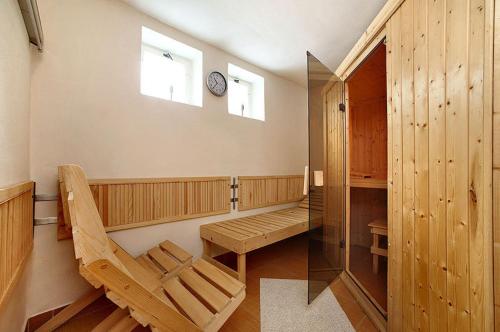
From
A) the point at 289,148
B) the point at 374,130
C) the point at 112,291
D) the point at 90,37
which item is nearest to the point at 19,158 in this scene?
the point at 112,291

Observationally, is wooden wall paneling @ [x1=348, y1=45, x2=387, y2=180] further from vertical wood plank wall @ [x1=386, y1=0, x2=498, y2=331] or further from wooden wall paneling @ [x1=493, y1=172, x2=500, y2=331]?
wooden wall paneling @ [x1=493, y1=172, x2=500, y2=331]

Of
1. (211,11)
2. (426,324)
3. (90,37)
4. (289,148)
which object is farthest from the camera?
(289,148)

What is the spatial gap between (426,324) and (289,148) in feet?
8.88

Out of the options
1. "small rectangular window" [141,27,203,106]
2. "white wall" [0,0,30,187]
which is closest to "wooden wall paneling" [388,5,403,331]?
"small rectangular window" [141,27,203,106]

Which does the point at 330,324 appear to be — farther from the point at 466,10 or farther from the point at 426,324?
the point at 466,10

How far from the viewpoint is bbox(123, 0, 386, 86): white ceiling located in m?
1.85

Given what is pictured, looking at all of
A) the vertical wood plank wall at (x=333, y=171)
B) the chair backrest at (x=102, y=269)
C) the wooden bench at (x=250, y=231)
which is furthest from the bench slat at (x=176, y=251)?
the vertical wood plank wall at (x=333, y=171)

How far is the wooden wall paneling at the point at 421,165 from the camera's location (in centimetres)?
110

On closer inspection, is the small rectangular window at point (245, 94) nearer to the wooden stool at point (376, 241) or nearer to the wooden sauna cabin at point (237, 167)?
the wooden sauna cabin at point (237, 167)

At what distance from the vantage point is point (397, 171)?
4.39 feet

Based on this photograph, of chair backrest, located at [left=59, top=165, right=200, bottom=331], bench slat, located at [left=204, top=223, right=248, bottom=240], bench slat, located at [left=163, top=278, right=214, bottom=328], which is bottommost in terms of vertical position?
bench slat, located at [left=163, top=278, right=214, bottom=328]

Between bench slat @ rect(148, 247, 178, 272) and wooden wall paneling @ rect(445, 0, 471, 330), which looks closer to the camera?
wooden wall paneling @ rect(445, 0, 471, 330)

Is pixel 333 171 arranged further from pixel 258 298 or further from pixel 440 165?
pixel 258 298

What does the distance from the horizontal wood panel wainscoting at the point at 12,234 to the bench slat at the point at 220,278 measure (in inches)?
43.2
